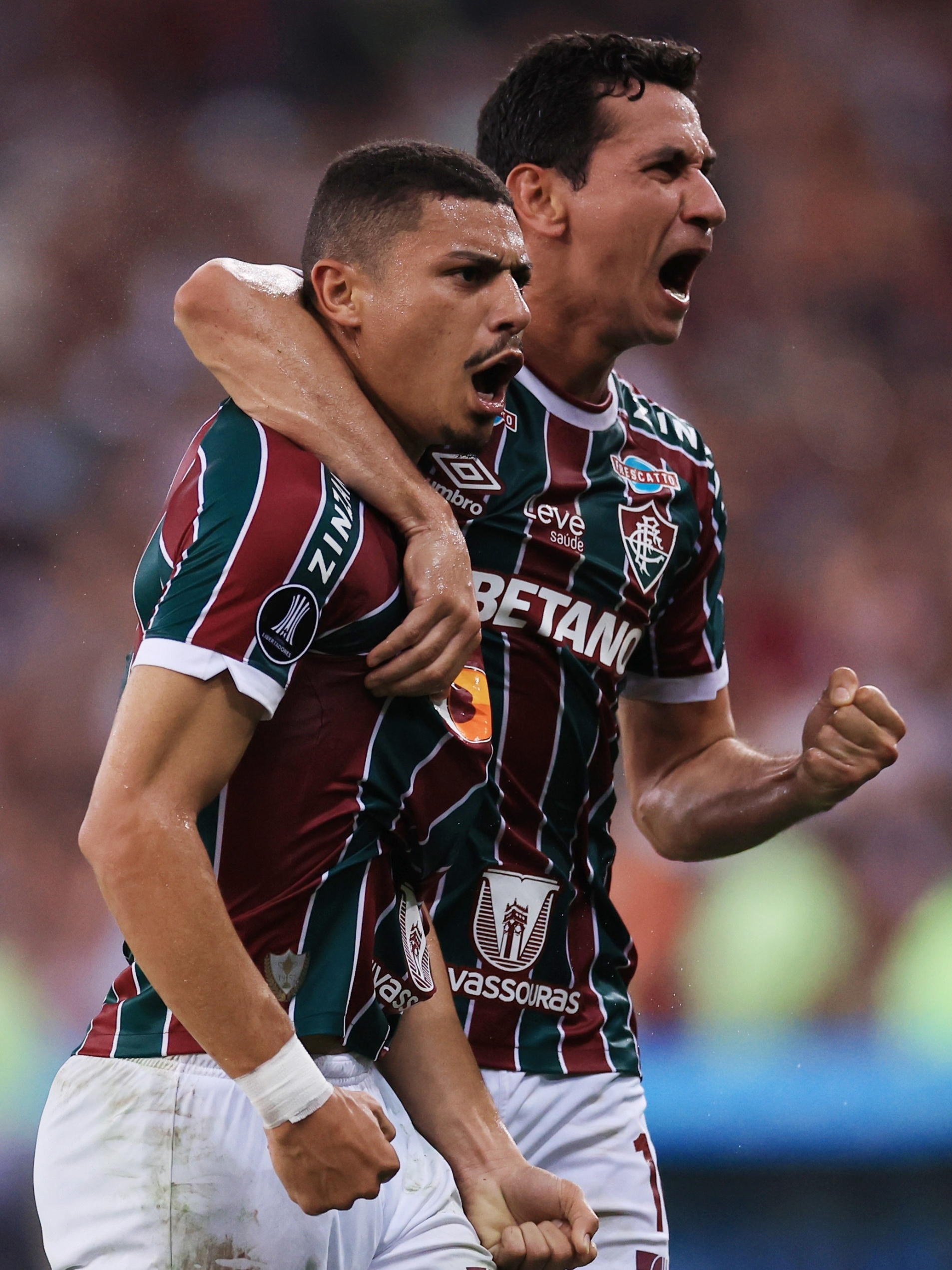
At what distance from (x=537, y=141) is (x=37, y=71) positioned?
351 cm

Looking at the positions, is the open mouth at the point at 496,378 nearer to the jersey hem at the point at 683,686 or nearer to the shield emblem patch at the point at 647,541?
the shield emblem patch at the point at 647,541

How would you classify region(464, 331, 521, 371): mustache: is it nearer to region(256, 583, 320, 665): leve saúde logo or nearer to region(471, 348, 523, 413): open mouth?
region(471, 348, 523, 413): open mouth

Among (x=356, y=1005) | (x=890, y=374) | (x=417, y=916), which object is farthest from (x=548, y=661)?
(x=890, y=374)

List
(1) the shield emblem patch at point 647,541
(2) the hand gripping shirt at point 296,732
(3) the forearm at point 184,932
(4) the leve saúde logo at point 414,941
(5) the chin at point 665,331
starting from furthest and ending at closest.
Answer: (5) the chin at point 665,331
(1) the shield emblem patch at point 647,541
(4) the leve saúde logo at point 414,941
(2) the hand gripping shirt at point 296,732
(3) the forearm at point 184,932

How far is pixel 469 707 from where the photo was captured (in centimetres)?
177

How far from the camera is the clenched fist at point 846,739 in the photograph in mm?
2215

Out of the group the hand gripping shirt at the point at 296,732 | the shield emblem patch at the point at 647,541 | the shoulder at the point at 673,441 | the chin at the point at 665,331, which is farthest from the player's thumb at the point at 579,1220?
the chin at the point at 665,331

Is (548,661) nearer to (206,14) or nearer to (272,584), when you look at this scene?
(272,584)

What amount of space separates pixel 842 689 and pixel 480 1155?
34.4 inches

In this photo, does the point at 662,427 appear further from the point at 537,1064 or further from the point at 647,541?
the point at 537,1064

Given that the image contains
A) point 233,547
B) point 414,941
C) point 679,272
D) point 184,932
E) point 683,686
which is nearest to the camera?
point 184,932

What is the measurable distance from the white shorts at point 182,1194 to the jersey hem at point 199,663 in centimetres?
39

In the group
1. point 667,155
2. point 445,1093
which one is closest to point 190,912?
point 445,1093

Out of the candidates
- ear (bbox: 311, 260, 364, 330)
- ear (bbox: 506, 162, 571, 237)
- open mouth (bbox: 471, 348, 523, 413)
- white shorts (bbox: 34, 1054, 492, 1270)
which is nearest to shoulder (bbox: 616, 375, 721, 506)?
ear (bbox: 506, 162, 571, 237)
